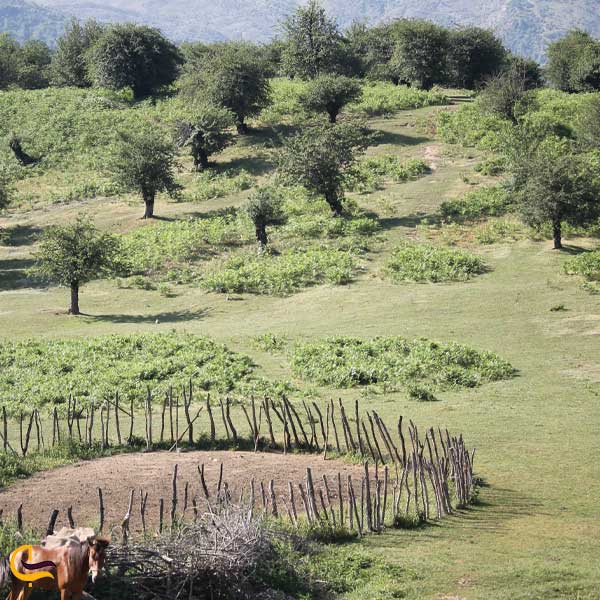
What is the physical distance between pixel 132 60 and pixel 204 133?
25291 millimetres

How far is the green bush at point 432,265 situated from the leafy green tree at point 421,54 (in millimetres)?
38404

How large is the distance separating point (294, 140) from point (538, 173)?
15774mm

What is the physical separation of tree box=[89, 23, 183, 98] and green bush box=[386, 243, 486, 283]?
4746cm

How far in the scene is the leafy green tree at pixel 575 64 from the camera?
3312 inches

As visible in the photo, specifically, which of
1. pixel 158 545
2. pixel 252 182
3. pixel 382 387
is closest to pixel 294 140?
pixel 252 182

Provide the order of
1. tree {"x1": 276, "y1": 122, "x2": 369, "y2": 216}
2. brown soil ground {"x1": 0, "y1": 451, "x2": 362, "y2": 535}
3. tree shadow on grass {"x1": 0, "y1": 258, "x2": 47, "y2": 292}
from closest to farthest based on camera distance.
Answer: brown soil ground {"x1": 0, "y1": 451, "x2": 362, "y2": 535}, tree shadow on grass {"x1": 0, "y1": 258, "x2": 47, "y2": 292}, tree {"x1": 276, "y1": 122, "x2": 369, "y2": 216}

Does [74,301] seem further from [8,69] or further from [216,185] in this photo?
[8,69]

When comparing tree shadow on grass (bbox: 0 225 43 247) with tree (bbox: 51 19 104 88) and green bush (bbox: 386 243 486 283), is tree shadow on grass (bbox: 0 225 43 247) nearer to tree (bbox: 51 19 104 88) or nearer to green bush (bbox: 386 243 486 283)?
green bush (bbox: 386 243 486 283)

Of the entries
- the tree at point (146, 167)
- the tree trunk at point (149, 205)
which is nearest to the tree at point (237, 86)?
the tree at point (146, 167)

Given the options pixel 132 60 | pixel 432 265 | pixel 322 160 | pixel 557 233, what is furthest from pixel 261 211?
pixel 132 60

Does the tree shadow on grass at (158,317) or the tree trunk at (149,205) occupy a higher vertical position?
the tree trunk at (149,205)

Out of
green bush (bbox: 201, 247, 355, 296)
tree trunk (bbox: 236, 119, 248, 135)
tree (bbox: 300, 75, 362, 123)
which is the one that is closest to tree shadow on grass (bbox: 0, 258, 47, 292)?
green bush (bbox: 201, 247, 355, 296)

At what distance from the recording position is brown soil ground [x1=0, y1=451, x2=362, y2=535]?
1820 cm

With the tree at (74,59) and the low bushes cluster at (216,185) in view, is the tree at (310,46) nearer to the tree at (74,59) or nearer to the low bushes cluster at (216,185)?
the tree at (74,59)
